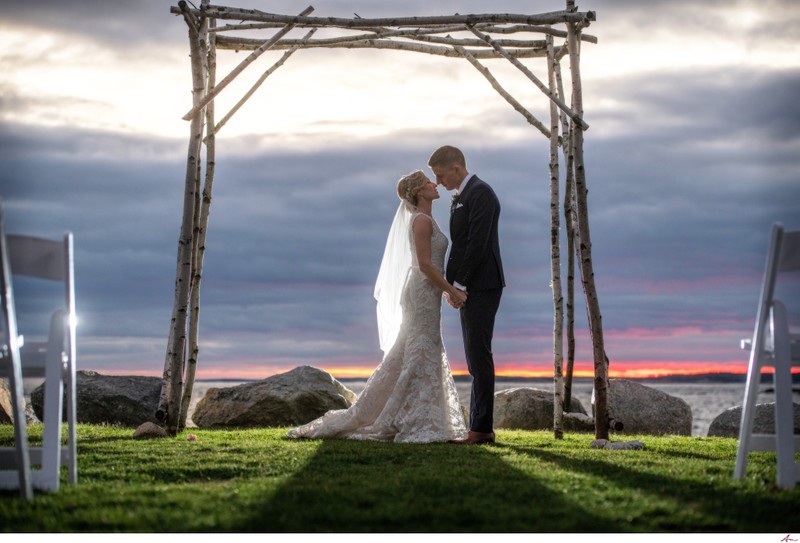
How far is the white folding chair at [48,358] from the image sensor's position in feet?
15.0

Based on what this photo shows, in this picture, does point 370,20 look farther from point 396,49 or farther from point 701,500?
point 701,500

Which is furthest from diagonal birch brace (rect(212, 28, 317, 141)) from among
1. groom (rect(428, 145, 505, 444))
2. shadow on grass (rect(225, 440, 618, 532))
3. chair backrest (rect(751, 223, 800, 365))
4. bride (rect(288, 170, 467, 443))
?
chair backrest (rect(751, 223, 800, 365))

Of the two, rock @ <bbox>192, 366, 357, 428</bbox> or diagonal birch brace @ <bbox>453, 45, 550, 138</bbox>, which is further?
rock @ <bbox>192, 366, 357, 428</bbox>

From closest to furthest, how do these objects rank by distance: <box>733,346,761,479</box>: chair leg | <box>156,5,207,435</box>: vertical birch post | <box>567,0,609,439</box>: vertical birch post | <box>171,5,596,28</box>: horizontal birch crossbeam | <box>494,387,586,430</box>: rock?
<box>733,346,761,479</box>: chair leg < <box>567,0,609,439</box>: vertical birch post < <box>156,5,207,435</box>: vertical birch post < <box>171,5,596,28</box>: horizontal birch crossbeam < <box>494,387,586,430</box>: rock

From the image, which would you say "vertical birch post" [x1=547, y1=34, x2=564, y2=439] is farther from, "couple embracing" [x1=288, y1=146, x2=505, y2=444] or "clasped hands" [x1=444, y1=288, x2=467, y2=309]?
"clasped hands" [x1=444, y1=288, x2=467, y2=309]

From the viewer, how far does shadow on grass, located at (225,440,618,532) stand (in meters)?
3.98

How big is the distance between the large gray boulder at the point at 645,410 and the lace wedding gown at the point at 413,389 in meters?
5.06

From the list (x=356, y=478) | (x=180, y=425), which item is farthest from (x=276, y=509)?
(x=180, y=425)

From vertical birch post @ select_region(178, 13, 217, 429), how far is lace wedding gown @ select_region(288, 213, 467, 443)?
1.92 metres

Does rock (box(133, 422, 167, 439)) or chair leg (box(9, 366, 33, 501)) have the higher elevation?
chair leg (box(9, 366, 33, 501))

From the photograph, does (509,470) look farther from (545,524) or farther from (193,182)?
(193,182)

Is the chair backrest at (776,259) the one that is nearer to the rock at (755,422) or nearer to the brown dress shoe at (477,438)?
the brown dress shoe at (477,438)

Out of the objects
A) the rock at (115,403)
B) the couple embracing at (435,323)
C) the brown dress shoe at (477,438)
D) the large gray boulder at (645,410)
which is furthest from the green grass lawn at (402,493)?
the large gray boulder at (645,410)

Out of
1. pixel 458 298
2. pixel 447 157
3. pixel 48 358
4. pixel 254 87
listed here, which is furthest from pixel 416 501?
pixel 254 87
